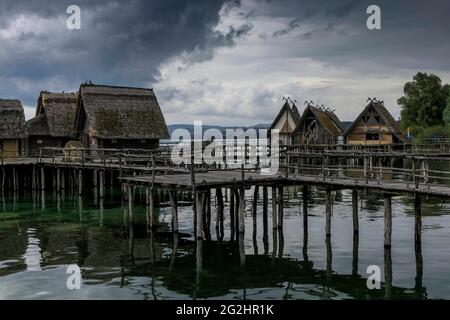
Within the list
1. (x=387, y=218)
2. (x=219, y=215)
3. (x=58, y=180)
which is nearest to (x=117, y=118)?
(x=58, y=180)

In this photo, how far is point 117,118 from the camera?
42.2 metres

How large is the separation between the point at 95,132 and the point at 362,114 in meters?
28.5

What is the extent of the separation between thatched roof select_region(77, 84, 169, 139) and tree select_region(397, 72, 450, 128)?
1540 inches

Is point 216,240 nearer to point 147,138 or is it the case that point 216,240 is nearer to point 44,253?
point 44,253

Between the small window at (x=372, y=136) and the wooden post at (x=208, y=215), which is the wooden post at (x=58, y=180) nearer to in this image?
the wooden post at (x=208, y=215)

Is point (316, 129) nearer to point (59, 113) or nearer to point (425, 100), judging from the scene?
point (425, 100)

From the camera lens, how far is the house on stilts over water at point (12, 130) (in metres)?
41.4

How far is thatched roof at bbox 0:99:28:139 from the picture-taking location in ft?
136

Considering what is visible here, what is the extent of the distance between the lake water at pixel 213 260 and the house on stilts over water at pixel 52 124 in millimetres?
17988

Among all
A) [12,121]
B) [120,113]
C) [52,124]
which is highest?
[120,113]

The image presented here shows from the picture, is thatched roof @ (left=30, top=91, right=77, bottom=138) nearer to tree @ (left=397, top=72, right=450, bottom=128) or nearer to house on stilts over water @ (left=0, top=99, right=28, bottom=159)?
house on stilts over water @ (left=0, top=99, right=28, bottom=159)

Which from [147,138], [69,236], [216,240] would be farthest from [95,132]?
[216,240]

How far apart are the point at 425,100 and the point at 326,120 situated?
18630 millimetres
